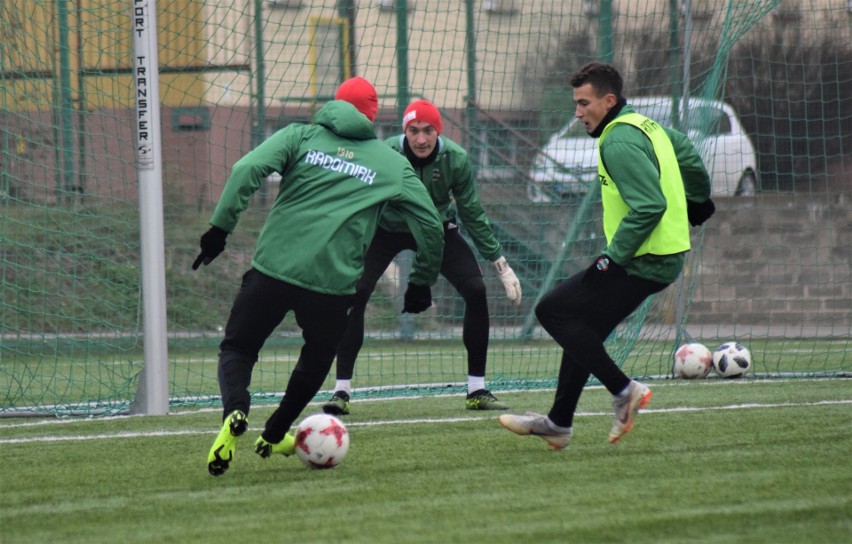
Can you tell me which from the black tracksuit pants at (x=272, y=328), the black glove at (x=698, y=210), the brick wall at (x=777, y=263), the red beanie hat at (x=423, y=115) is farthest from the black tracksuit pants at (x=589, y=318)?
the brick wall at (x=777, y=263)

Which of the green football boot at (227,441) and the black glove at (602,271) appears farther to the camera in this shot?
the black glove at (602,271)

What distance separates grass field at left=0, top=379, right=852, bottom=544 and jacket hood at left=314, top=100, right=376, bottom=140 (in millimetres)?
1434

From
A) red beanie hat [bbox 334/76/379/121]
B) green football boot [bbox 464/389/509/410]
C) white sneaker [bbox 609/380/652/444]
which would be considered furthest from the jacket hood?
green football boot [bbox 464/389/509/410]

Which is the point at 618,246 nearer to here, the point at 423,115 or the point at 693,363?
the point at 423,115

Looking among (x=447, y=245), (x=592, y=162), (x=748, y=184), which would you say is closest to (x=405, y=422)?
(x=447, y=245)

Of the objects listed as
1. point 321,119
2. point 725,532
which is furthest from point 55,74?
point 725,532

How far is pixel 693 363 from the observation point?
9.42 metres

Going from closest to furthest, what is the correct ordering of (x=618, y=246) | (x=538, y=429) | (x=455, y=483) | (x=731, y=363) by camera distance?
(x=455, y=483), (x=618, y=246), (x=538, y=429), (x=731, y=363)

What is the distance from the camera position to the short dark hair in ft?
18.3

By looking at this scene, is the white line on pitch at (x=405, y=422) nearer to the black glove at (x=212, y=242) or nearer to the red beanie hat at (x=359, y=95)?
the black glove at (x=212, y=242)

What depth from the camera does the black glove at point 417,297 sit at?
6430 mm

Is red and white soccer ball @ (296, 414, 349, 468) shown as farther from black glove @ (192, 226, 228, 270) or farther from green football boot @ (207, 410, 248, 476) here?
black glove @ (192, 226, 228, 270)

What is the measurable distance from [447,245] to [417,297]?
4.84 ft

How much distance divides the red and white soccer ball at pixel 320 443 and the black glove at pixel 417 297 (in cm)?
126
